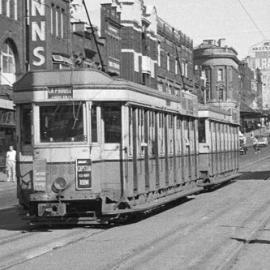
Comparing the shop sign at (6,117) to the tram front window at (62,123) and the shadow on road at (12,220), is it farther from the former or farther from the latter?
the tram front window at (62,123)

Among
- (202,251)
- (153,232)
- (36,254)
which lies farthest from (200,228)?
(36,254)

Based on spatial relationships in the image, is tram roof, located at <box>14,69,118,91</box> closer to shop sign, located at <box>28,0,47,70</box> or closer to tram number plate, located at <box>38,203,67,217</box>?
tram number plate, located at <box>38,203,67,217</box>

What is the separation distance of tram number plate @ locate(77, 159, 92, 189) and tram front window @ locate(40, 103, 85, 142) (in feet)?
1.46

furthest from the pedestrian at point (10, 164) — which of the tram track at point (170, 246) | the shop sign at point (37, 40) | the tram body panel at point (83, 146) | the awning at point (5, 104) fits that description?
the tram body panel at point (83, 146)

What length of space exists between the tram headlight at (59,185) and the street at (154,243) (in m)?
0.80

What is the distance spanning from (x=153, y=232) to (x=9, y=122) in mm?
29866

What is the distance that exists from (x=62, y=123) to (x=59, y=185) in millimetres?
1183

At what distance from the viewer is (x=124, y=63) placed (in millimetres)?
62969

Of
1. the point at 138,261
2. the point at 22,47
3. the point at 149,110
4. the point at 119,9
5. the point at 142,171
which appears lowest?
the point at 138,261

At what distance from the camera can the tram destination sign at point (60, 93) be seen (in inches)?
539

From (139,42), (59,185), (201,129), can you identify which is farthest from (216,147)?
(139,42)

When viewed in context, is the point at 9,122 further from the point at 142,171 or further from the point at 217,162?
the point at 142,171

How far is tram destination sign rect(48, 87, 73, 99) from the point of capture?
1370cm

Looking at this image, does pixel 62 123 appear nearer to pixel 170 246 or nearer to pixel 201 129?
pixel 170 246
